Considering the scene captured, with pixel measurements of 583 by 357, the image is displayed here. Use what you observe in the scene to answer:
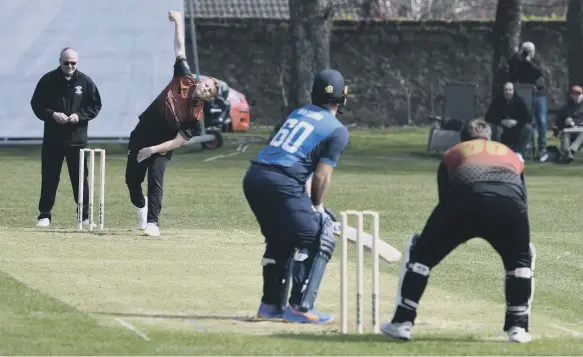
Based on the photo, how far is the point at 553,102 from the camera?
1766 inches

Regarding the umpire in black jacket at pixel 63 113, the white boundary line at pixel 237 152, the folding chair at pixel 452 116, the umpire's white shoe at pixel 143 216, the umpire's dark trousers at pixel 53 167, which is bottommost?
the white boundary line at pixel 237 152

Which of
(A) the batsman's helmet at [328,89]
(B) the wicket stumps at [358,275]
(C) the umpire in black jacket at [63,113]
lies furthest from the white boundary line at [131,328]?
(C) the umpire in black jacket at [63,113]

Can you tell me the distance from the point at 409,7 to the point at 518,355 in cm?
5282

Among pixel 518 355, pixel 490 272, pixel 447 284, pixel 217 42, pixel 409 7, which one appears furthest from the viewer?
pixel 409 7

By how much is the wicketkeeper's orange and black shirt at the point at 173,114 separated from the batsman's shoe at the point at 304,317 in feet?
17.1

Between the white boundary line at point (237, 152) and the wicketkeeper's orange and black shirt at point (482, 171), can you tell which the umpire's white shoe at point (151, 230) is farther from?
the white boundary line at point (237, 152)

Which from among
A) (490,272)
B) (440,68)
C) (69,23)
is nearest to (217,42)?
(440,68)

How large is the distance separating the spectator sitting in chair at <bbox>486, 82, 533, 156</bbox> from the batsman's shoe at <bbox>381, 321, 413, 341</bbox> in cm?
1932

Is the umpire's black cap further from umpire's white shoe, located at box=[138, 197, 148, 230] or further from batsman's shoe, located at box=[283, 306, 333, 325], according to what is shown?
umpire's white shoe, located at box=[138, 197, 148, 230]

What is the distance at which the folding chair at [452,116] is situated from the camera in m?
31.8

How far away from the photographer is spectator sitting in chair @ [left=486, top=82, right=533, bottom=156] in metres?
29.2

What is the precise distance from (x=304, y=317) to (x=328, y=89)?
159 centimetres

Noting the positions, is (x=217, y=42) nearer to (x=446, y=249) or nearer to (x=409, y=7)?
(x=409, y=7)

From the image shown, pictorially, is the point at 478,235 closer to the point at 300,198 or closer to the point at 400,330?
the point at 400,330
